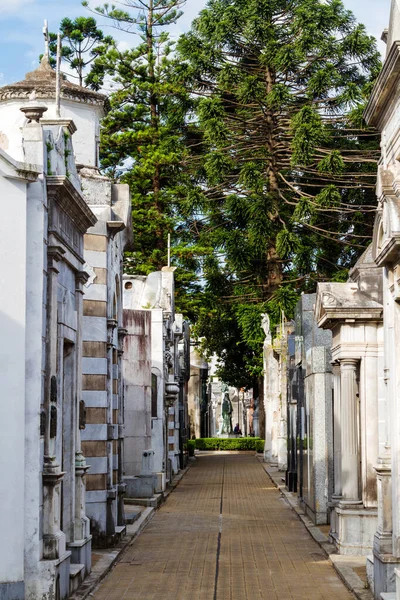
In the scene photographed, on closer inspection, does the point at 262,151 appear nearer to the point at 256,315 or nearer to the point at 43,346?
the point at 256,315

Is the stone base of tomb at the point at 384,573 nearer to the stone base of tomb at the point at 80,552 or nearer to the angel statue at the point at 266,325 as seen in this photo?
the stone base of tomb at the point at 80,552

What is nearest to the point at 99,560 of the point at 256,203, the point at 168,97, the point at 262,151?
the point at 256,203

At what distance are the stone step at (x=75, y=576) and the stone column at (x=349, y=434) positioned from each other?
3.93 metres

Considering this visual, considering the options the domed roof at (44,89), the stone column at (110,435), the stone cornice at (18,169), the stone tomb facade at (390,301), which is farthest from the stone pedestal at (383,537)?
the domed roof at (44,89)

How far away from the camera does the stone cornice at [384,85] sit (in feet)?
29.7

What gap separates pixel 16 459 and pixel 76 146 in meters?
7.54

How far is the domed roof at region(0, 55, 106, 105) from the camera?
549 inches

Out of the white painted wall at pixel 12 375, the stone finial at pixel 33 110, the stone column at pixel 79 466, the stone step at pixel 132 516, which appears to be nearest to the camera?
the white painted wall at pixel 12 375

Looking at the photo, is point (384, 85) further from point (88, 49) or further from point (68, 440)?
point (88, 49)

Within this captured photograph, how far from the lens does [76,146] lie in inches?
626

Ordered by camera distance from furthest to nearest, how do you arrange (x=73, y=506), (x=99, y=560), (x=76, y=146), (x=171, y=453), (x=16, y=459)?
1. (x=171, y=453)
2. (x=76, y=146)
3. (x=99, y=560)
4. (x=73, y=506)
5. (x=16, y=459)

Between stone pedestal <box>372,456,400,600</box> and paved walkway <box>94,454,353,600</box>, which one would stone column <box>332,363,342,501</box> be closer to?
paved walkway <box>94,454,353,600</box>

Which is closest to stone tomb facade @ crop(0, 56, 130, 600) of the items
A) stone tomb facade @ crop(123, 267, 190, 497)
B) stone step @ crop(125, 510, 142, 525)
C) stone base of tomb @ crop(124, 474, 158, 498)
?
stone step @ crop(125, 510, 142, 525)

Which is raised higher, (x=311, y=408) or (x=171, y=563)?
(x=311, y=408)
